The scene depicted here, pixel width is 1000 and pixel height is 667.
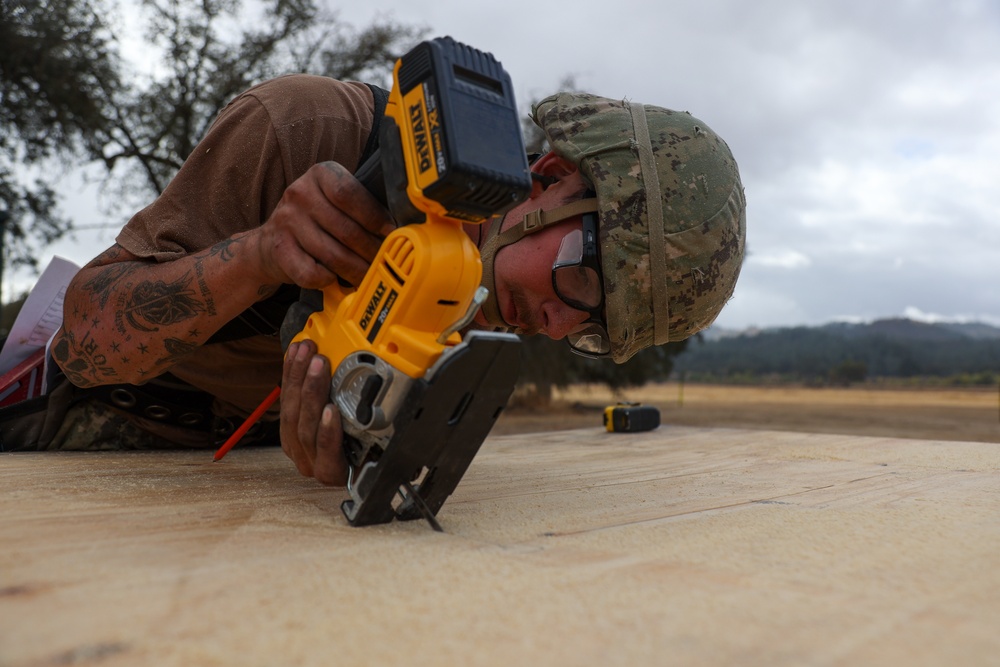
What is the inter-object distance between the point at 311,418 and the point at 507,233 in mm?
812

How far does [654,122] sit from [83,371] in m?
1.66

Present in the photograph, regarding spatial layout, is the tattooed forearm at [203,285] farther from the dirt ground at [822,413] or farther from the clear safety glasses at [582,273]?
the dirt ground at [822,413]

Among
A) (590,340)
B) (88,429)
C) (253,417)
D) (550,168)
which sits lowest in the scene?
(88,429)

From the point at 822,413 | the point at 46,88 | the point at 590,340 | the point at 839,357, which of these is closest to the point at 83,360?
the point at 590,340

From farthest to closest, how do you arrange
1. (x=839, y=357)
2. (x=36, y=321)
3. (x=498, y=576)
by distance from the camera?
(x=839, y=357)
(x=36, y=321)
(x=498, y=576)

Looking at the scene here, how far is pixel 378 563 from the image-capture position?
3.00 feet

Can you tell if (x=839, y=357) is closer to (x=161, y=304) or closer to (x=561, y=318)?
(x=561, y=318)

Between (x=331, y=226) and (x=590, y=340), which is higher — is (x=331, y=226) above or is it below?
above

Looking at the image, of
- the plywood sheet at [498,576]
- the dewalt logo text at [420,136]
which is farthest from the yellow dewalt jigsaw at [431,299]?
the plywood sheet at [498,576]

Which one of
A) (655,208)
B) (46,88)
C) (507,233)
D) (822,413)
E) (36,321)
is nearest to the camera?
(655,208)

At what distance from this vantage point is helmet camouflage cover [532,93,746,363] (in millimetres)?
1766

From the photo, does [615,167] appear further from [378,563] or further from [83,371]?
[83,371]

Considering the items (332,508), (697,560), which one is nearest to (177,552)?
(332,508)

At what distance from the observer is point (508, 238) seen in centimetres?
191
